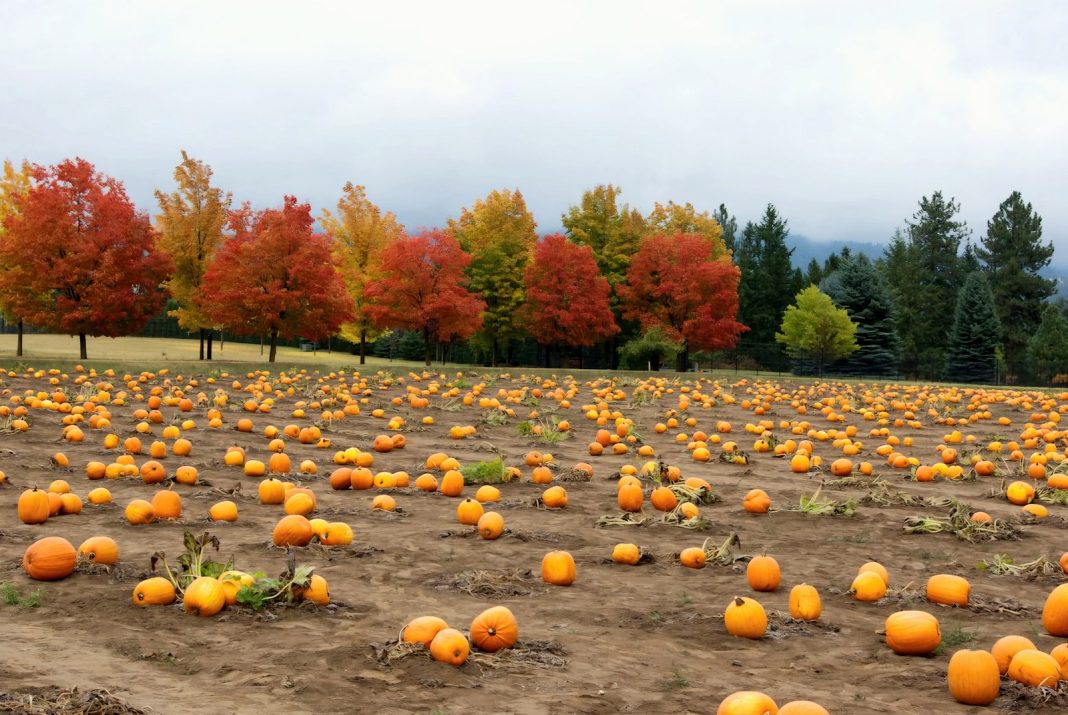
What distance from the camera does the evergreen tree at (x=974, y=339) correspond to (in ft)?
213

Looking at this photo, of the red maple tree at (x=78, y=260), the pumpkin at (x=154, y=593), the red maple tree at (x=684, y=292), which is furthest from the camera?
the red maple tree at (x=684, y=292)

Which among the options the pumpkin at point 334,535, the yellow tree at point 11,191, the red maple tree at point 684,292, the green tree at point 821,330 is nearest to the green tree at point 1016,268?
the green tree at point 821,330

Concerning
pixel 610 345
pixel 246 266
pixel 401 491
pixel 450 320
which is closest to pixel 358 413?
pixel 401 491

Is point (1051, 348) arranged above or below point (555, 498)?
above

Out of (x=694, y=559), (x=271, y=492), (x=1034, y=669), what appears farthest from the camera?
(x=271, y=492)

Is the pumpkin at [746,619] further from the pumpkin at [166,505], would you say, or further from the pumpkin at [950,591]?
the pumpkin at [166,505]

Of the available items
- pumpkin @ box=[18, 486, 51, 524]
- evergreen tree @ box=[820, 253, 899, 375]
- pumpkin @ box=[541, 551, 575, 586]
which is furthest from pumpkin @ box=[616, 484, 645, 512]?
evergreen tree @ box=[820, 253, 899, 375]

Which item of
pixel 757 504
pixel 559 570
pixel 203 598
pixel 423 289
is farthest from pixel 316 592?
pixel 423 289

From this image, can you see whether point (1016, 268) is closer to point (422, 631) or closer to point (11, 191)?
point (11, 191)

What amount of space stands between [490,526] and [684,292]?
45.6 metres

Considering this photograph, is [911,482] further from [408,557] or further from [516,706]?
[516,706]

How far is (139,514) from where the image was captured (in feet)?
27.3

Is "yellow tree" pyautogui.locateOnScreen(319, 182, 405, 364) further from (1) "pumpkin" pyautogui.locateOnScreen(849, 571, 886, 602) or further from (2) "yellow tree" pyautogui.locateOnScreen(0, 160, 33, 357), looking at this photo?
(1) "pumpkin" pyautogui.locateOnScreen(849, 571, 886, 602)

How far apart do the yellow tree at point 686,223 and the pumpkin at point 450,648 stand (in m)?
61.2
